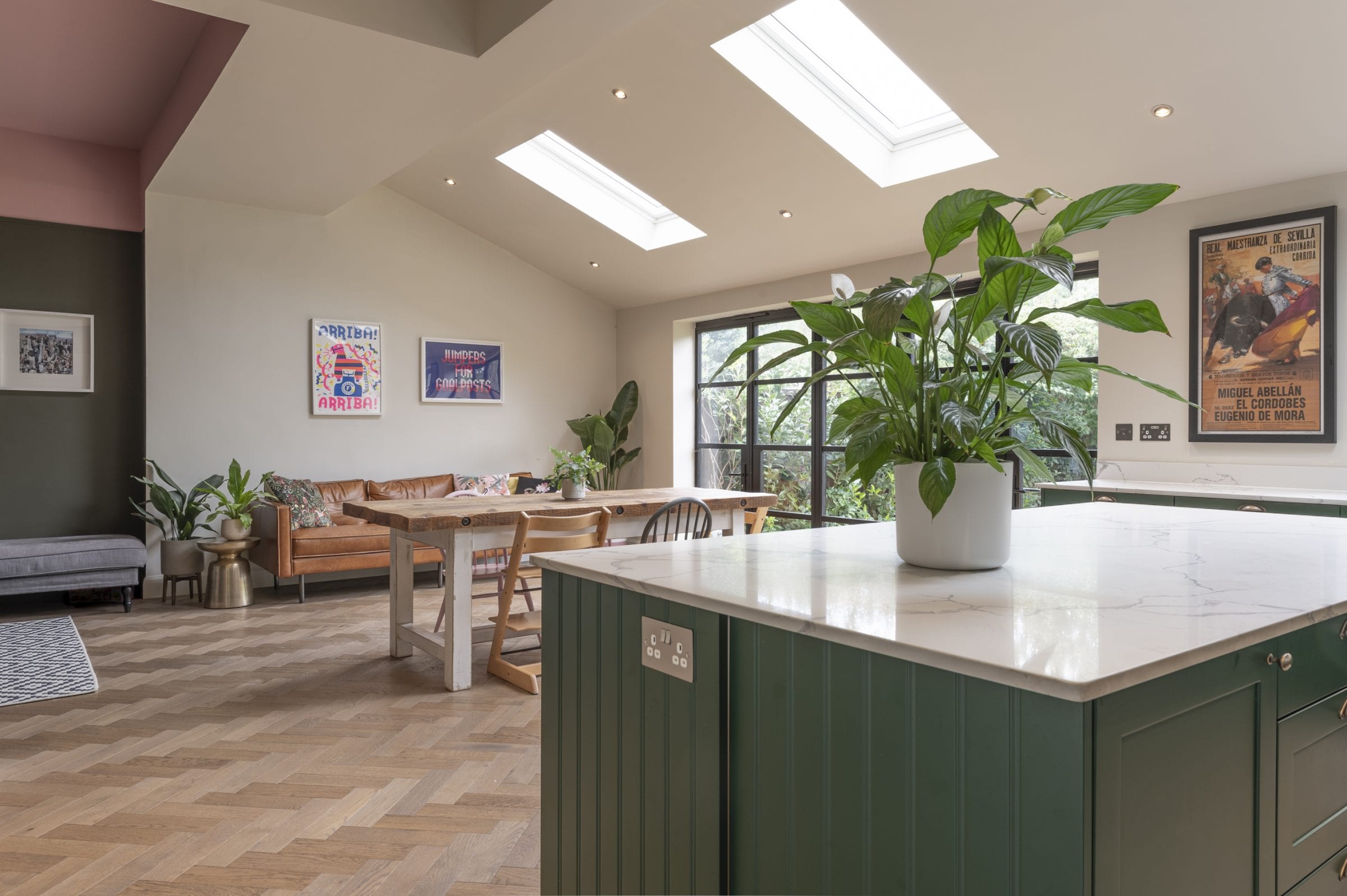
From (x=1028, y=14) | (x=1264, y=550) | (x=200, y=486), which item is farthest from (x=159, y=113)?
(x=1264, y=550)

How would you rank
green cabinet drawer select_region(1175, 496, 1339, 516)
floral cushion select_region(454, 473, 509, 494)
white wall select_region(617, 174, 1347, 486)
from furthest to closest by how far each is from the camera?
floral cushion select_region(454, 473, 509, 494) → white wall select_region(617, 174, 1347, 486) → green cabinet drawer select_region(1175, 496, 1339, 516)

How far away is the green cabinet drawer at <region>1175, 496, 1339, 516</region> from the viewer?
142 inches

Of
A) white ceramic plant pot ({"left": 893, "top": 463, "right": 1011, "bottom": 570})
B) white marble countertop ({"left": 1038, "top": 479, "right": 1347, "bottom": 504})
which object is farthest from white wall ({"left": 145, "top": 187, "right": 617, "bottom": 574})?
white ceramic plant pot ({"left": 893, "top": 463, "right": 1011, "bottom": 570})

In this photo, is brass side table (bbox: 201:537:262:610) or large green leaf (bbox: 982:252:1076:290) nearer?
large green leaf (bbox: 982:252:1076:290)

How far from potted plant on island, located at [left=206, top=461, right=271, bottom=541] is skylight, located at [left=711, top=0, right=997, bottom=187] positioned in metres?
4.38

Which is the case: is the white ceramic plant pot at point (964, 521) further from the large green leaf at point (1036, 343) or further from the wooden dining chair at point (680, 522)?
the wooden dining chair at point (680, 522)

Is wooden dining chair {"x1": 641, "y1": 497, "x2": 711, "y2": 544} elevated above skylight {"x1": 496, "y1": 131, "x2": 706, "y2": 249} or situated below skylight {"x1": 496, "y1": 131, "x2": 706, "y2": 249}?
below

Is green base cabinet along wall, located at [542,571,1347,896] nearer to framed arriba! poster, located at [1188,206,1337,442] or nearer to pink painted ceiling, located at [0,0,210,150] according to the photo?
framed arriba! poster, located at [1188,206,1337,442]

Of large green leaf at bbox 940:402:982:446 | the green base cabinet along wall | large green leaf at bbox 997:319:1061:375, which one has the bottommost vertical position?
the green base cabinet along wall

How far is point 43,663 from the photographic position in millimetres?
4262

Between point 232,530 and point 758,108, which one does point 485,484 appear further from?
point 758,108

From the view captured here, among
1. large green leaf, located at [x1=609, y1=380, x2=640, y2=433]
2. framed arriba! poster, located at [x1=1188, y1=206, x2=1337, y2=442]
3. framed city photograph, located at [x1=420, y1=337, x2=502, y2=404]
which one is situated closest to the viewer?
framed arriba! poster, located at [x1=1188, y1=206, x2=1337, y2=442]

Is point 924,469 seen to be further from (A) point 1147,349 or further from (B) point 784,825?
(A) point 1147,349

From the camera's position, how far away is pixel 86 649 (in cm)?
457
